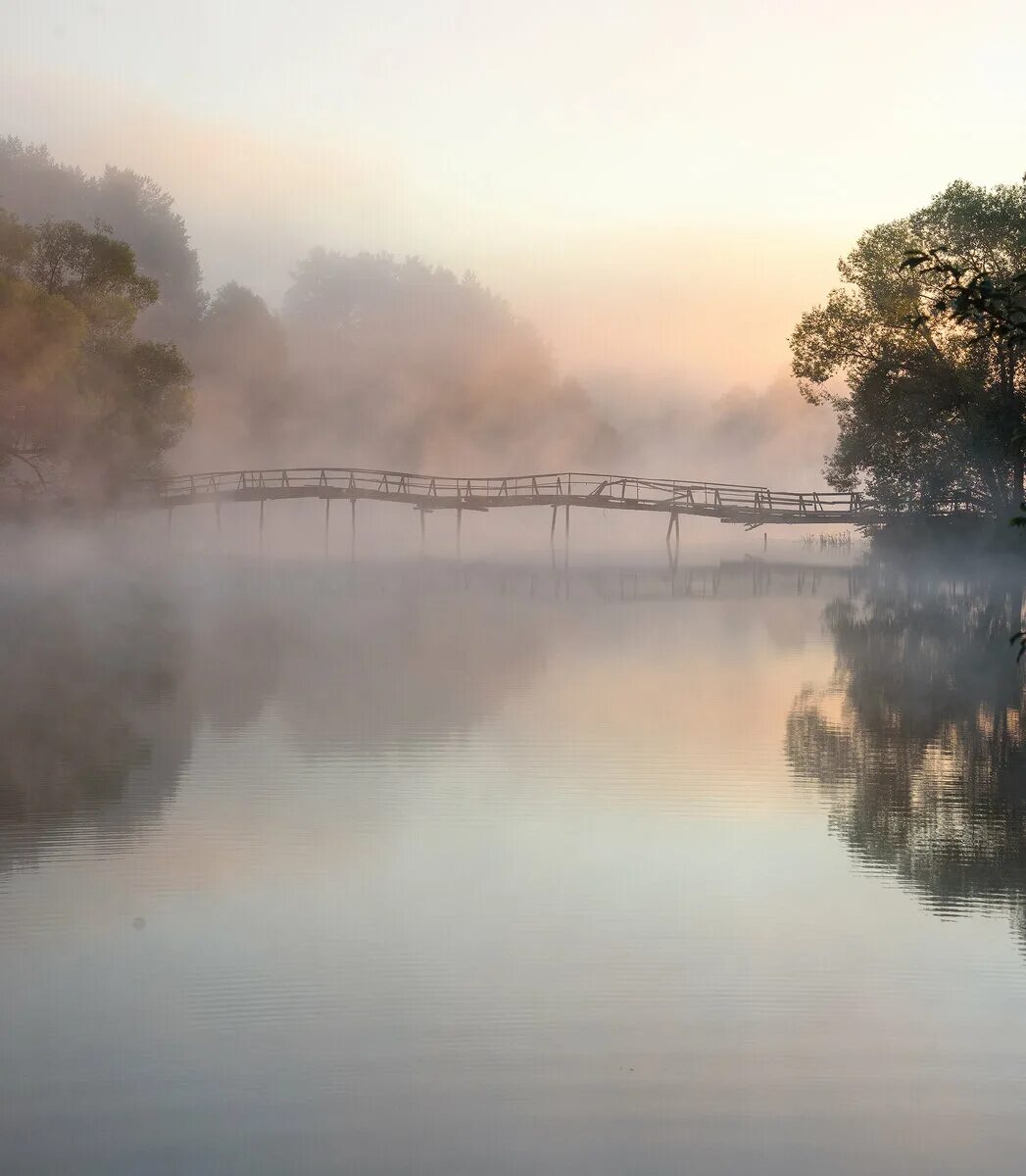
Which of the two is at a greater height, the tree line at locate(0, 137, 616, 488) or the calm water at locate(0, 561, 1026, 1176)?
the tree line at locate(0, 137, 616, 488)

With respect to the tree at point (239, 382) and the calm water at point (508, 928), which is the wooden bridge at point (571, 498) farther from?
the calm water at point (508, 928)

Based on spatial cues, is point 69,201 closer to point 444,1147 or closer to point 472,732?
point 472,732

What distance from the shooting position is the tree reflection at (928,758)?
11.5 meters

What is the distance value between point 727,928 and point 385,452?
8882cm

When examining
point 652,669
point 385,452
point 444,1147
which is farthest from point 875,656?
point 385,452

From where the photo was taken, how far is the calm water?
6.75m

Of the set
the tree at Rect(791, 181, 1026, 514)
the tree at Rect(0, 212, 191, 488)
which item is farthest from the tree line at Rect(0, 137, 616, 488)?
the tree at Rect(791, 181, 1026, 514)

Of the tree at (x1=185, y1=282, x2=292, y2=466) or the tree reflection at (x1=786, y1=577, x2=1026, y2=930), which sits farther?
the tree at (x1=185, y1=282, x2=292, y2=466)

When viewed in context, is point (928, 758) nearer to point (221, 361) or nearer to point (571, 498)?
point (571, 498)

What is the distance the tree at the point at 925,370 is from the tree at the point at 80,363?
21.7 meters

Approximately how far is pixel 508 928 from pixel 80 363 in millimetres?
42429

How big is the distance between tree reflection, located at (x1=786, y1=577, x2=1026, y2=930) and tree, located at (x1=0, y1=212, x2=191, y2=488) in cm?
2617

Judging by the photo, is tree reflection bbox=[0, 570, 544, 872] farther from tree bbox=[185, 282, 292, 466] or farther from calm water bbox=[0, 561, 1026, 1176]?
tree bbox=[185, 282, 292, 466]

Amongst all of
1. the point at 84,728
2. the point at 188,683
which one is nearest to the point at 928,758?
the point at 84,728
